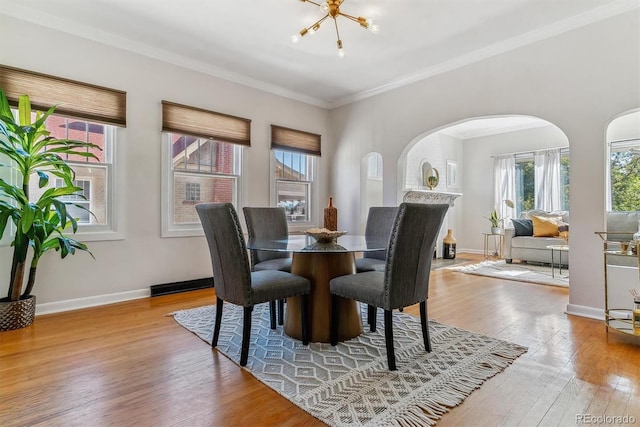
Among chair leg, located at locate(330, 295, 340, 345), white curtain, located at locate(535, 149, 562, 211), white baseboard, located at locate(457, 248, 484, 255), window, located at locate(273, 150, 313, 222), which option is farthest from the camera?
white baseboard, located at locate(457, 248, 484, 255)

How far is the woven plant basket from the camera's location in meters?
2.56

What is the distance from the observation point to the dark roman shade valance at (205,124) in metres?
3.70

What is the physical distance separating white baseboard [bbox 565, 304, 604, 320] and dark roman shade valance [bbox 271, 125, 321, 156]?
3.66 meters

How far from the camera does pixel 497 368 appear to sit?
6.45ft

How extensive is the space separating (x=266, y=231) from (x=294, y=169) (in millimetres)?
1992

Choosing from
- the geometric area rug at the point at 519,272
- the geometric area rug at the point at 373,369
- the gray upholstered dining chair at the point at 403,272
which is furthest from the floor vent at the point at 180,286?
the geometric area rug at the point at 519,272

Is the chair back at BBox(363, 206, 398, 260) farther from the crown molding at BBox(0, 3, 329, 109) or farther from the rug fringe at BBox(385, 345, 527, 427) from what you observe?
the crown molding at BBox(0, 3, 329, 109)

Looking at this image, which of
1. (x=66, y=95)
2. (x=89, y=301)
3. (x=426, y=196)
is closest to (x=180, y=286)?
(x=89, y=301)

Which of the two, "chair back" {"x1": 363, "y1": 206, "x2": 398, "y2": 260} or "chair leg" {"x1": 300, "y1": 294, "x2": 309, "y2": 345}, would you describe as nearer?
"chair leg" {"x1": 300, "y1": 294, "x2": 309, "y2": 345}

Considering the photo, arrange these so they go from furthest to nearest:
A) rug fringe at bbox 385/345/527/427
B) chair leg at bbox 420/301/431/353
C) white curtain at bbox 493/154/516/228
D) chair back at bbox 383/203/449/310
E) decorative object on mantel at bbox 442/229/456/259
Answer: white curtain at bbox 493/154/516/228 → decorative object on mantel at bbox 442/229/456/259 → chair leg at bbox 420/301/431/353 → chair back at bbox 383/203/449/310 → rug fringe at bbox 385/345/527/427

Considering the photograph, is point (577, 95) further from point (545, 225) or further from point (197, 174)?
point (197, 174)

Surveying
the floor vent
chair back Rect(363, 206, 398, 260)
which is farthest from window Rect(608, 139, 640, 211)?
the floor vent

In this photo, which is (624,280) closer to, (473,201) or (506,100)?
(506,100)

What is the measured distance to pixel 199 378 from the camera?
186 cm
